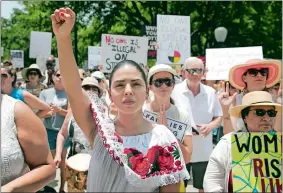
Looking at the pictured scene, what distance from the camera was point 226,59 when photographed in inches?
281

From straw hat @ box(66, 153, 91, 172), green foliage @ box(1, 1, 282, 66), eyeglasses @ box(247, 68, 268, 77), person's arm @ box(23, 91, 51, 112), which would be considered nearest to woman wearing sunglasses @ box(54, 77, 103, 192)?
straw hat @ box(66, 153, 91, 172)

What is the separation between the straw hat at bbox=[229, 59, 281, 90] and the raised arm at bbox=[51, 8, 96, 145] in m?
1.99

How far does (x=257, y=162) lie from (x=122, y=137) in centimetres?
82

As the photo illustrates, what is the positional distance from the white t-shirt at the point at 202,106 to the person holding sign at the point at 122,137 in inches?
90.6

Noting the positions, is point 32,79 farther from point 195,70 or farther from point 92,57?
point 92,57

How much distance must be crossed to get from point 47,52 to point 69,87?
9.70m

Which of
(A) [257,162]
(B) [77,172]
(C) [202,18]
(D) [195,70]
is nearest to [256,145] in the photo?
(A) [257,162]

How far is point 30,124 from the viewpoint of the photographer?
1.88 m

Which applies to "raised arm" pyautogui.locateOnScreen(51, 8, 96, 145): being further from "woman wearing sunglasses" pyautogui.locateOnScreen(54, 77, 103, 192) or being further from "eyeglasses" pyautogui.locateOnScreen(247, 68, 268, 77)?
"woman wearing sunglasses" pyautogui.locateOnScreen(54, 77, 103, 192)

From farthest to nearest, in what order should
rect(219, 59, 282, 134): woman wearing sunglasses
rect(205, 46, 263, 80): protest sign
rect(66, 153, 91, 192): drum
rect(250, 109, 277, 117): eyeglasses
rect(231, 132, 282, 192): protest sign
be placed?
1. rect(205, 46, 263, 80): protest sign
2. rect(66, 153, 91, 192): drum
3. rect(219, 59, 282, 134): woman wearing sunglasses
4. rect(250, 109, 277, 117): eyeglasses
5. rect(231, 132, 282, 192): protest sign

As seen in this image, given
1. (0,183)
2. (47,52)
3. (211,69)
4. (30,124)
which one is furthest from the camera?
(47,52)

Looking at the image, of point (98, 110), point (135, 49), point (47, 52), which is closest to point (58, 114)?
point (135, 49)

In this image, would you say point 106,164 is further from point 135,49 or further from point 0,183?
point 135,49

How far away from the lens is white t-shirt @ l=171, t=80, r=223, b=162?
4380mm
